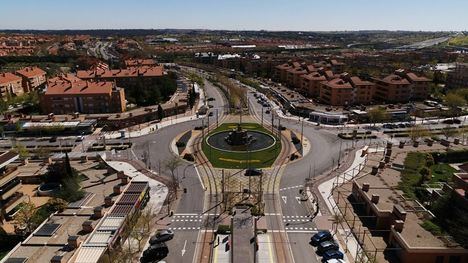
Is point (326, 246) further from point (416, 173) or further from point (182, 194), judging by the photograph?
point (416, 173)

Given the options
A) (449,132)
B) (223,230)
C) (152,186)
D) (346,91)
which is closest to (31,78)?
(152,186)

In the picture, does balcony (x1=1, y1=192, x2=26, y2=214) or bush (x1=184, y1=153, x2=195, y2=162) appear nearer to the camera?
balcony (x1=1, y1=192, x2=26, y2=214)

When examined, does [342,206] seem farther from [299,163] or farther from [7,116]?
[7,116]

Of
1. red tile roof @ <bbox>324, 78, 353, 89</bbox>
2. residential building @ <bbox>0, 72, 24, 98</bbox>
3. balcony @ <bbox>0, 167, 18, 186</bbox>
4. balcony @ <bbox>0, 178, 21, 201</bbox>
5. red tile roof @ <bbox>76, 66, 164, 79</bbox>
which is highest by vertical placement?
red tile roof @ <bbox>76, 66, 164, 79</bbox>

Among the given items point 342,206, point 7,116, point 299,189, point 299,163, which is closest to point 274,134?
point 299,163

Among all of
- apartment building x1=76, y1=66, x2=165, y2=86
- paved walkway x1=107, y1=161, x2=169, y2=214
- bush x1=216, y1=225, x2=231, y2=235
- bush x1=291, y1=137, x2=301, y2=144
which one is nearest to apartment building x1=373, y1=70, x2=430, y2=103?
bush x1=291, y1=137, x2=301, y2=144

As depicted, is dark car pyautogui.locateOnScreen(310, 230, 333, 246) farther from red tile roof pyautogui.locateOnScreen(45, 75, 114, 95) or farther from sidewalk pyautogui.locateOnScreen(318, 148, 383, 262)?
red tile roof pyautogui.locateOnScreen(45, 75, 114, 95)

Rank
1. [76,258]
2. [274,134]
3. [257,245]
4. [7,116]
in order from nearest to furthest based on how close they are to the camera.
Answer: [76,258] → [257,245] → [274,134] → [7,116]
